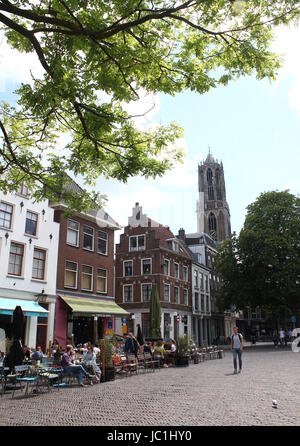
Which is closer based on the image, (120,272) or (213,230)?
(120,272)

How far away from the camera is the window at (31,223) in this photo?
75.9 ft

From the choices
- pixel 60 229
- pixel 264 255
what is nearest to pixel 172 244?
pixel 264 255

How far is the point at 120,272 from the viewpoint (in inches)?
1693

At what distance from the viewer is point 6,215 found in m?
21.7

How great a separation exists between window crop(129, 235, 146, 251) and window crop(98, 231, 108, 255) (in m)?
11.3

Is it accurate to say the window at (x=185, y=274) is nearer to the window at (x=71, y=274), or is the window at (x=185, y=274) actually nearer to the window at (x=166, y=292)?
the window at (x=166, y=292)

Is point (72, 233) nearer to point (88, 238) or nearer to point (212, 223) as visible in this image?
point (88, 238)

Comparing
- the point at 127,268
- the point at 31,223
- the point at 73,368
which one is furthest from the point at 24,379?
the point at 127,268

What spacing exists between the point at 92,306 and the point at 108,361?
43.4 feet

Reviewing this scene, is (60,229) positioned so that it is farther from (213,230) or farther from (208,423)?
(213,230)

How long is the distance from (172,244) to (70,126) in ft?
117

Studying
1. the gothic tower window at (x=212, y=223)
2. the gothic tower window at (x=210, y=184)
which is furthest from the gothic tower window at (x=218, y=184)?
the gothic tower window at (x=212, y=223)

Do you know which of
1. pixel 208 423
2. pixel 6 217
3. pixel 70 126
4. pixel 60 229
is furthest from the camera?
pixel 60 229

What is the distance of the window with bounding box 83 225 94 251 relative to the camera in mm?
28609
